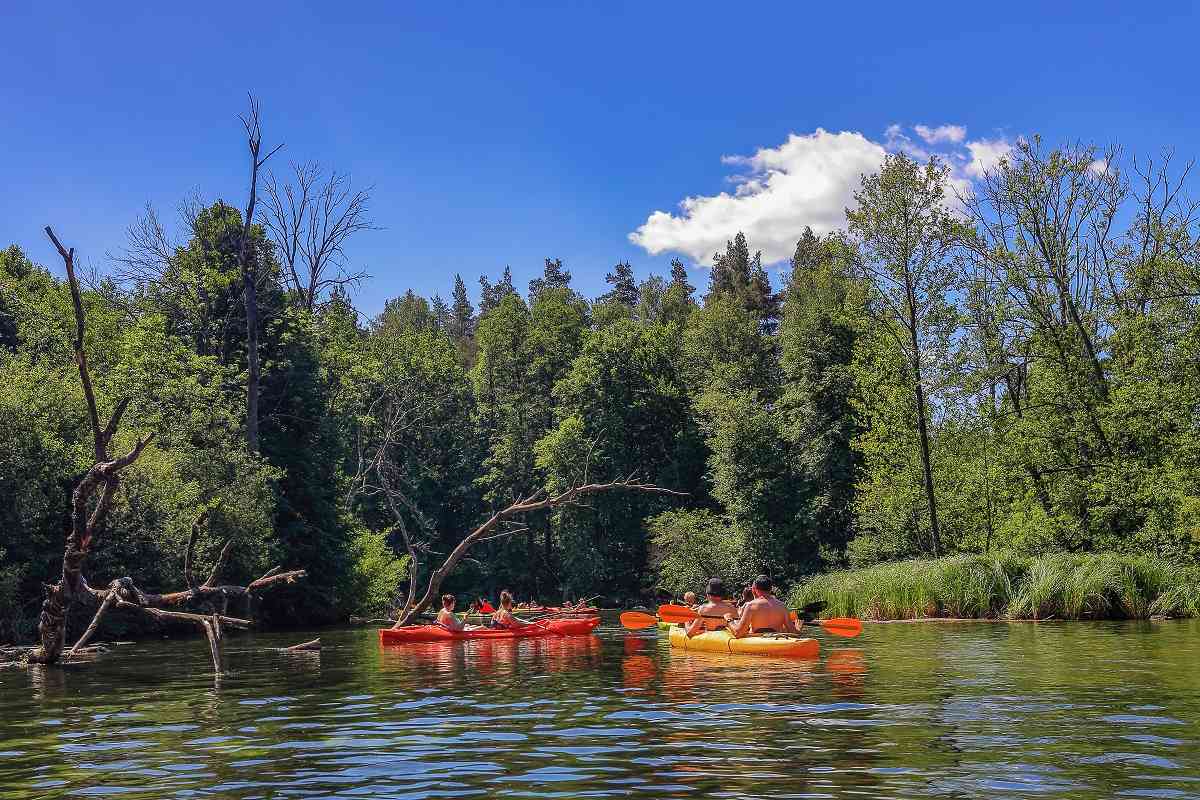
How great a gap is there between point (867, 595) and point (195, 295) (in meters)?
24.2

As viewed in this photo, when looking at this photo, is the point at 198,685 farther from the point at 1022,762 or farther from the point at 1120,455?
the point at 1120,455

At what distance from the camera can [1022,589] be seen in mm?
24594

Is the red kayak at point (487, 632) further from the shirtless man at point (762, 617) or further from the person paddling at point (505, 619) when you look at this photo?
the shirtless man at point (762, 617)

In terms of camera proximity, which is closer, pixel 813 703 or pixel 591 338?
pixel 813 703

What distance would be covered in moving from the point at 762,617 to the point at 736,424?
29855 millimetres

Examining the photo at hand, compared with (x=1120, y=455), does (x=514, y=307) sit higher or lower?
higher

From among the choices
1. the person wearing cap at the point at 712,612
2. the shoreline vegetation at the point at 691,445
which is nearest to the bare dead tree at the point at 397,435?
the shoreline vegetation at the point at 691,445

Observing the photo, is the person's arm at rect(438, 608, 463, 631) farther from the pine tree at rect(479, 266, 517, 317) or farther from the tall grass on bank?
the pine tree at rect(479, 266, 517, 317)

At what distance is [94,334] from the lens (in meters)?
43.6

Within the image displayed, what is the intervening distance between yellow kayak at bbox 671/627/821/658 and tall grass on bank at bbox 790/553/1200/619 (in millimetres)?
10286

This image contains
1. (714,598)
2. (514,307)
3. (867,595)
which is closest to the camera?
(714,598)

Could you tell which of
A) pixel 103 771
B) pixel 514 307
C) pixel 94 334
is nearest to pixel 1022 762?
pixel 103 771

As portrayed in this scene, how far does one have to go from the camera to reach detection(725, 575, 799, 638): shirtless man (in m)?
16.3

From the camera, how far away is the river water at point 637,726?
6.88 m
